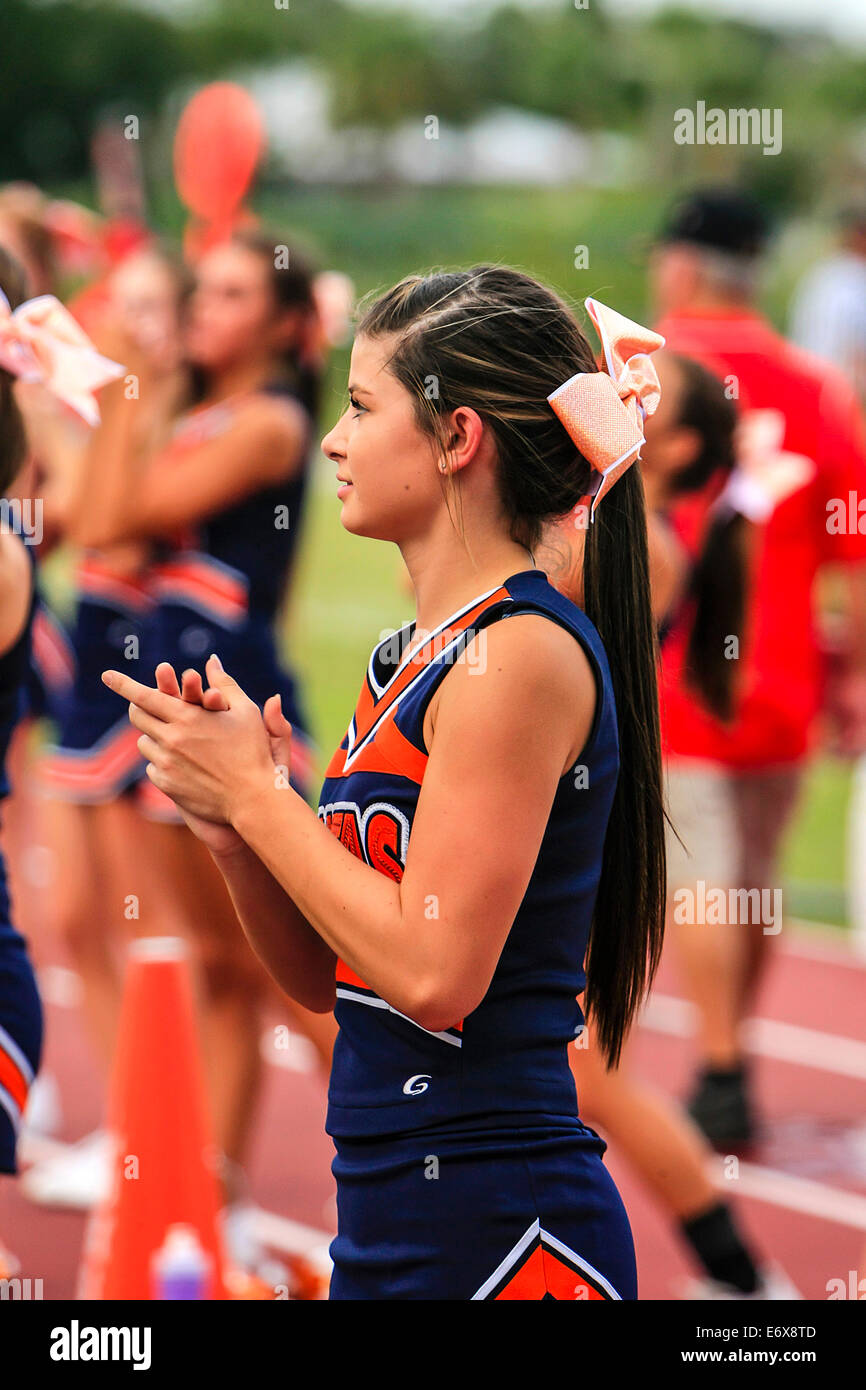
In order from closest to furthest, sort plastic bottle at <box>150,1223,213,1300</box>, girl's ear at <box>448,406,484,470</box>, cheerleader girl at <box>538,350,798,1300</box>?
girl's ear at <box>448,406,484,470</box>, plastic bottle at <box>150,1223,213,1300</box>, cheerleader girl at <box>538,350,798,1300</box>

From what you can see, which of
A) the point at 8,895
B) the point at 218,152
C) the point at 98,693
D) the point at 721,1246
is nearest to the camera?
the point at 8,895

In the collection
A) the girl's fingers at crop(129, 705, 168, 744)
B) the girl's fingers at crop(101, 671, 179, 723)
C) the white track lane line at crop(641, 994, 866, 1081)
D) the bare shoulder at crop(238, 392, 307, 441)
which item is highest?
the bare shoulder at crop(238, 392, 307, 441)

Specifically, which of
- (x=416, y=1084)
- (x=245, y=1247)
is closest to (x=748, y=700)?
(x=245, y=1247)

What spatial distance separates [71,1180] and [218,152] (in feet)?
8.70

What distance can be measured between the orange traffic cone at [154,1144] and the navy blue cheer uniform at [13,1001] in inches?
41.0

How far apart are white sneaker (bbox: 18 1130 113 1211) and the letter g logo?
2483mm

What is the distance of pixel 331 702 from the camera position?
1323cm

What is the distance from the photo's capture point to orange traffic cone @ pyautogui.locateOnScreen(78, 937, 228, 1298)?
332 cm

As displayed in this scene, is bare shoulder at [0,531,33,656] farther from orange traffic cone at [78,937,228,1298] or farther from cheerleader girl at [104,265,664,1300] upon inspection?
orange traffic cone at [78,937,228,1298]

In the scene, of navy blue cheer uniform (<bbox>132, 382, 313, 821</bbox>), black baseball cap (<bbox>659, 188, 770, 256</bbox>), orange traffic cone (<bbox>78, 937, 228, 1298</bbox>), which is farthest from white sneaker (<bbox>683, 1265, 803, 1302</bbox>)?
black baseball cap (<bbox>659, 188, 770, 256</bbox>)

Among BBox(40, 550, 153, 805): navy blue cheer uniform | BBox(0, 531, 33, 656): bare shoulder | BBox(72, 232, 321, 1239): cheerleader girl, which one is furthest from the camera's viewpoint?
BBox(40, 550, 153, 805): navy blue cheer uniform

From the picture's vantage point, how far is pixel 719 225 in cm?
493

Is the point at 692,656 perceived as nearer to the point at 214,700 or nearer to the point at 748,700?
the point at 748,700

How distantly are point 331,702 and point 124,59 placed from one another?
3167cm
